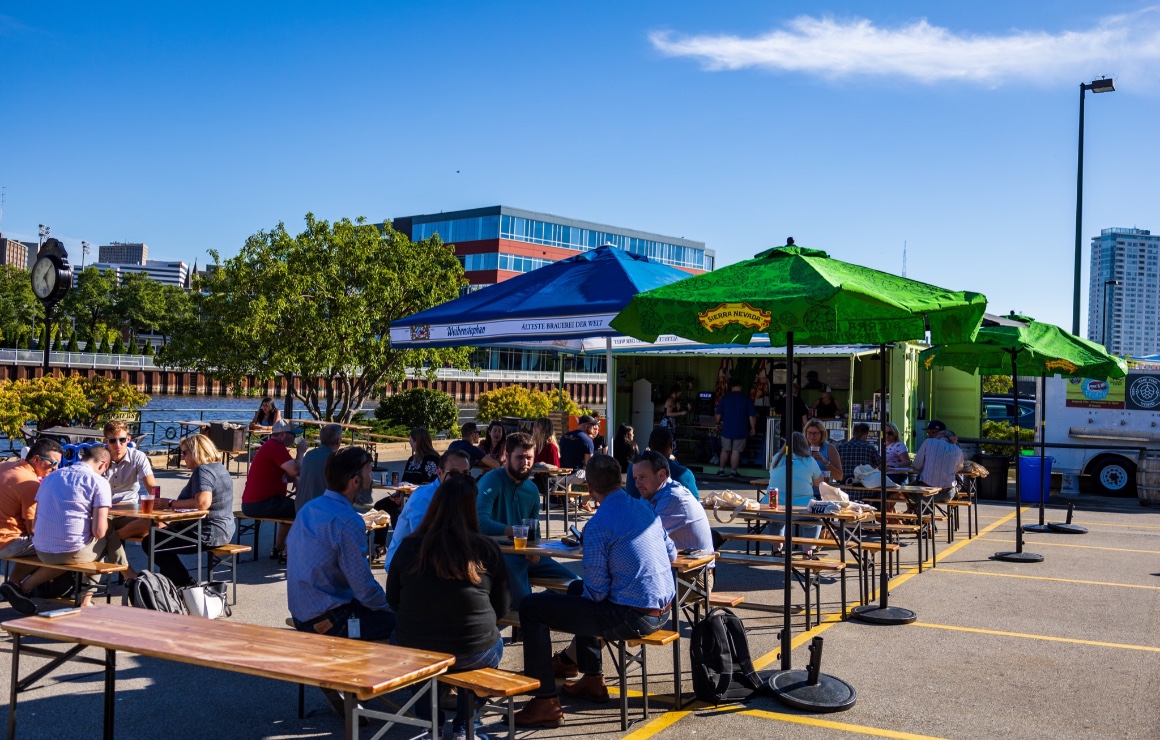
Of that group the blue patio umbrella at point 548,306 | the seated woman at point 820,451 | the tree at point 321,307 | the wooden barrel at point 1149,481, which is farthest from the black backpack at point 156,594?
the tree at point 321,307

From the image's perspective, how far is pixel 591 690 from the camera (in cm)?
583

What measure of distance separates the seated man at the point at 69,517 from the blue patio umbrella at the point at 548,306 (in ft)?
13.9

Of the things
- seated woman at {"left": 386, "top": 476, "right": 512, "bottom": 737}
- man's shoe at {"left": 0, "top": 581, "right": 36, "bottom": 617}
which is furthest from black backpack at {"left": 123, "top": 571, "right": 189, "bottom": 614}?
seated woman at {"left": 386, "top": 476, "right": 512, "bottom": 737}

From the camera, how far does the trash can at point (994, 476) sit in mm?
18109

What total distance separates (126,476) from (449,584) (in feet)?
18.5

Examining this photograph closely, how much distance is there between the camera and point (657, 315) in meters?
6.27

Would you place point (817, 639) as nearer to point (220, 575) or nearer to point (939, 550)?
point (220, 575)

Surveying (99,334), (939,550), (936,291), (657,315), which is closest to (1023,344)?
(939,550)

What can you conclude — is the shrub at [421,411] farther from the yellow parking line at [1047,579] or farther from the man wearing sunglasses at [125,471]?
the yellow parking line at [1047,579]

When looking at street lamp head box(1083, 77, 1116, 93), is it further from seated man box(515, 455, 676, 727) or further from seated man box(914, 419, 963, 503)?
seated man box(515, 455, 676, 727)

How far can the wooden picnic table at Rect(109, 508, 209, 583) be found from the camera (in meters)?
7.75

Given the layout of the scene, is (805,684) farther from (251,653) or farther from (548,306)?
(548,306)

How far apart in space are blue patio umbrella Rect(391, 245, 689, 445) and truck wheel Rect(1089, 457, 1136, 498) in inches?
461

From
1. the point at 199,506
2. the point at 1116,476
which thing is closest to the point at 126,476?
the point at 199,506
